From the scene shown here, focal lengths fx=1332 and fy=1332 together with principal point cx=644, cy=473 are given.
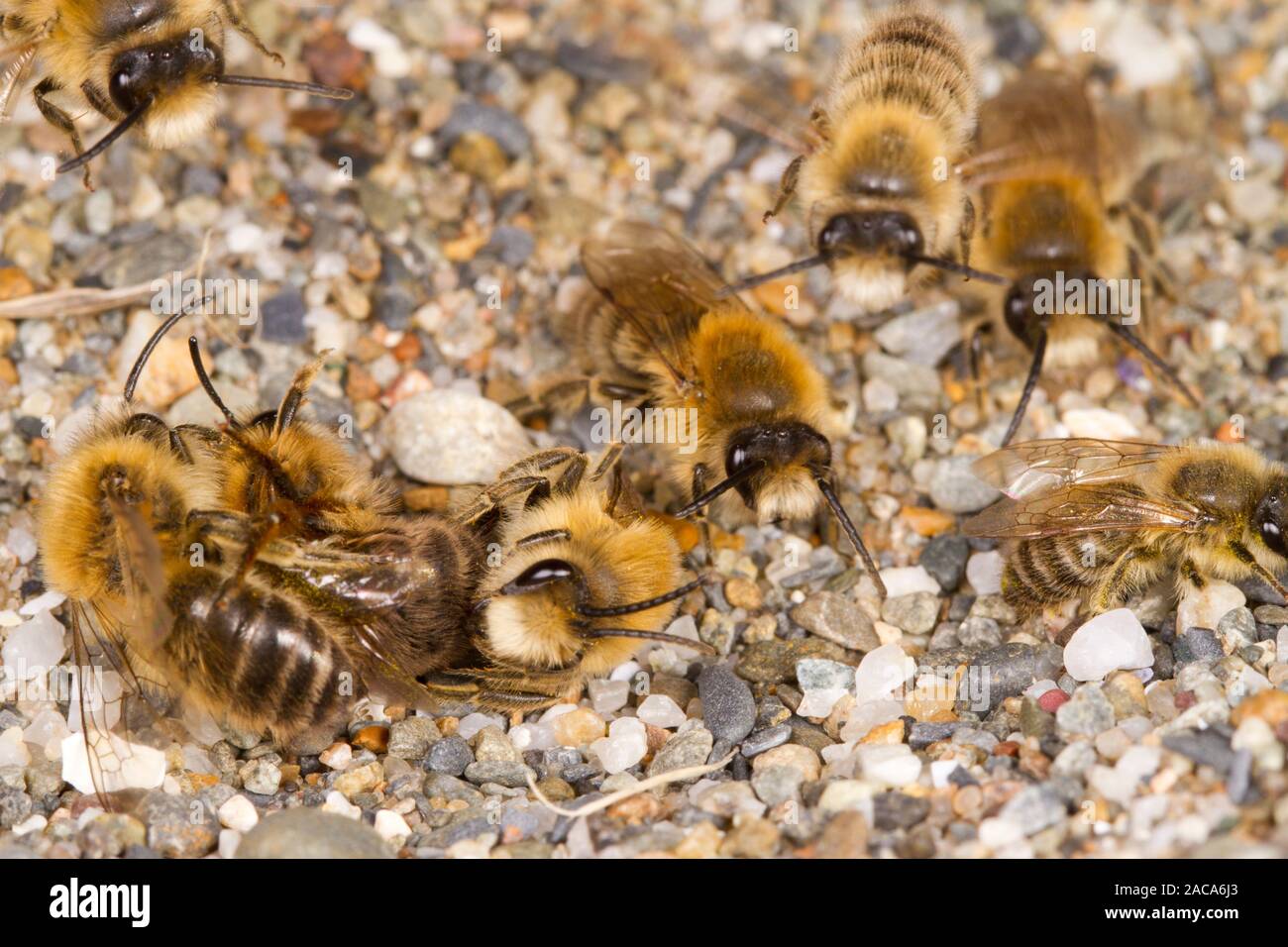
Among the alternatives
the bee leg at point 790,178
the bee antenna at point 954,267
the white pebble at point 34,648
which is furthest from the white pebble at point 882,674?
the white pebble at point 34,648

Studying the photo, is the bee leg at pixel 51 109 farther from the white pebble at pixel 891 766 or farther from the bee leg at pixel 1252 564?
the bee leg at pixel 1252 564

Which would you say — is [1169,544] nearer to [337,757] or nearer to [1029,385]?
[1029,385]

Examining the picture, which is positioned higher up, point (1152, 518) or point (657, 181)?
point (657, 181)

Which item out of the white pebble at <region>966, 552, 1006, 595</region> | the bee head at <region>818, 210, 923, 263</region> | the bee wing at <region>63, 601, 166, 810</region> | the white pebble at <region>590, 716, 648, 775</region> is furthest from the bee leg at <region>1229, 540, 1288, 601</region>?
the bee wing at <region>63, 601, 166, 810</region>

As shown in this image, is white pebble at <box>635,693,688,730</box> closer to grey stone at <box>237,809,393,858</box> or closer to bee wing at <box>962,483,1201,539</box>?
grey stone at <box>237,809,393,858</box>

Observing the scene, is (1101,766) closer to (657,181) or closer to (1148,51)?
(657,181)

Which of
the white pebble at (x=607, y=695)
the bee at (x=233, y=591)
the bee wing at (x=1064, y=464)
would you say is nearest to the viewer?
the bee at (x=233, y=591)
